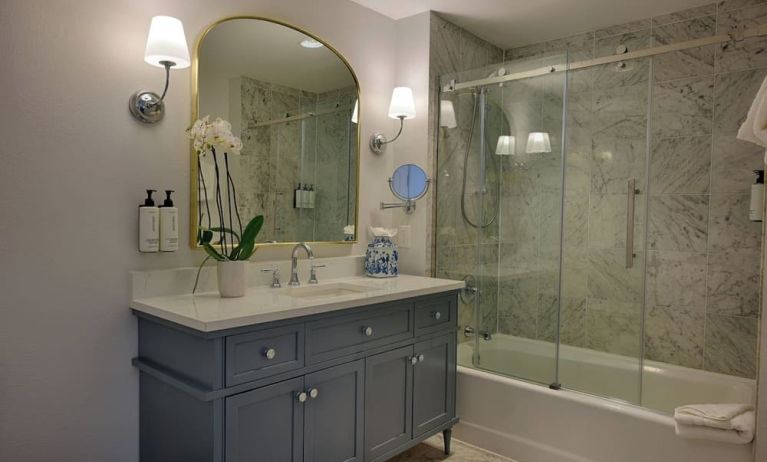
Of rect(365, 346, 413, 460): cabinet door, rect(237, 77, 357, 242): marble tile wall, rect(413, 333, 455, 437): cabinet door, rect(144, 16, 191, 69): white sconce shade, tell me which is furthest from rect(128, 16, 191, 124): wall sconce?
rect(413, 333, 455, 437): cabinet door

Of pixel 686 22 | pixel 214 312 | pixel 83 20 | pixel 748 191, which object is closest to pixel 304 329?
pixel 214 312

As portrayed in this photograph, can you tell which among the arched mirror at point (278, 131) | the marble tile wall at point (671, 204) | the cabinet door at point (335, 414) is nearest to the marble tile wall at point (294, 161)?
the arched mirror at point (278, 131)

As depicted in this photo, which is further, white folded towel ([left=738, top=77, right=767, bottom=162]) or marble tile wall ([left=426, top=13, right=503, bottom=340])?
marble tile wall ([left=426, top=13, right=503, bottom=340])

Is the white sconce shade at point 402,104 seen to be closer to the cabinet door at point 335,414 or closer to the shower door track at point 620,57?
Result: the shower door track at point 620,57

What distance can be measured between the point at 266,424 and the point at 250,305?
0.41 meters

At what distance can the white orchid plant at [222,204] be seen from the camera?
1878 millimetres

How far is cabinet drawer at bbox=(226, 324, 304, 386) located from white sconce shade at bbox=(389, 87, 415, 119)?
4.71 ft

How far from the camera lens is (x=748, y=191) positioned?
2637mm

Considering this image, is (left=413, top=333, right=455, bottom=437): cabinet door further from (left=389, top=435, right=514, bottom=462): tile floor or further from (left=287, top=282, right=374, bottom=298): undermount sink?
(left=287, top=282, right=374, bottom=298): undermount sink

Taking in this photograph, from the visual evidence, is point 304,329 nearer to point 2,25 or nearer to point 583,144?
point 2,25

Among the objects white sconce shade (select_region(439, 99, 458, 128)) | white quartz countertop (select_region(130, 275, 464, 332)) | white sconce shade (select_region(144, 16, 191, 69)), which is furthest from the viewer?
white sconce shade (select_region(439, 99, 458, 128))

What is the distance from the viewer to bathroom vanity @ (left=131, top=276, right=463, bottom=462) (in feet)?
5.26

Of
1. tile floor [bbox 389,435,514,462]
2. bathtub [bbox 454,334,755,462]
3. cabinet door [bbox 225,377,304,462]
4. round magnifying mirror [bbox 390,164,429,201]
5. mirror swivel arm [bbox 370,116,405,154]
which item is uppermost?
mirror swivel arm [bbox 370,116,405,154]

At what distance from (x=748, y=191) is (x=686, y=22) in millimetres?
1027
